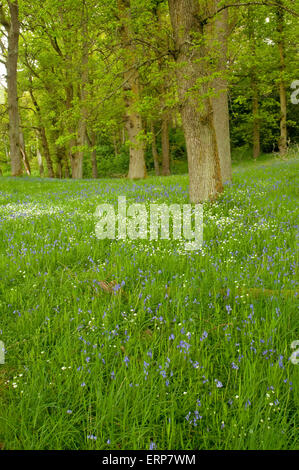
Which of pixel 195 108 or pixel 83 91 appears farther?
pixel 83 91

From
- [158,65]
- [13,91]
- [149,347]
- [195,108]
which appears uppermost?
[13,91]

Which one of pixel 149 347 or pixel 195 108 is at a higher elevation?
pixel 195 108

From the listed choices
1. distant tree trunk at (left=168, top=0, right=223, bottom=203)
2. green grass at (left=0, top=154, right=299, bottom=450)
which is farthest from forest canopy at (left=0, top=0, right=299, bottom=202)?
green grass at (left=0, top=154, right=299, bottom=450)

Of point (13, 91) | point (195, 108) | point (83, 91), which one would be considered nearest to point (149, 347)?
point (195, 108)

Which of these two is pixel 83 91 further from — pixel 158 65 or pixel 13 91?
pixel 158 65

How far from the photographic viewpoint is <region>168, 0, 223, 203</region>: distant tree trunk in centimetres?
726

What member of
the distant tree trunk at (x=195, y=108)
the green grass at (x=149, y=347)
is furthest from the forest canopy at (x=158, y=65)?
the green grass at (x=149, y=347)

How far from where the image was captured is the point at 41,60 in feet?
86.5

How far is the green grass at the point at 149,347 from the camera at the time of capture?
6.42ft

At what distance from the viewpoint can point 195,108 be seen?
7602 mm

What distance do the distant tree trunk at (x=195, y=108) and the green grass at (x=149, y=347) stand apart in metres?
3.20

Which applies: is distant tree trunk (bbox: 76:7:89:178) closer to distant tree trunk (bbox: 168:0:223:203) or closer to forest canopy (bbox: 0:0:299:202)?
forest canopy (bbox: 0:0:299:202)

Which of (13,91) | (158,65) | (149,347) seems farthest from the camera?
(13,91)

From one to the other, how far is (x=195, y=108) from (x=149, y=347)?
661cm
